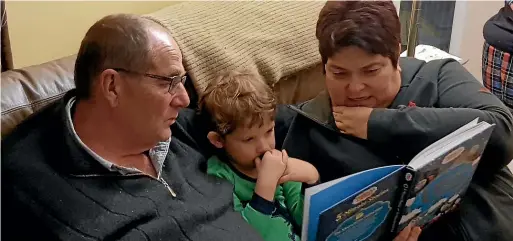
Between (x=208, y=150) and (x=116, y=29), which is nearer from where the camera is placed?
(x=116, y=29)

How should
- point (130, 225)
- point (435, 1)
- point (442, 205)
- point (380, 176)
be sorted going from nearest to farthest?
point (130, 225), point (380, 176), point (442, 205), point (435, 1)

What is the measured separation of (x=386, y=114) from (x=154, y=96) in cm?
60

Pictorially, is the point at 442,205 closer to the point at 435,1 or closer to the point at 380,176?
the point at 380,176

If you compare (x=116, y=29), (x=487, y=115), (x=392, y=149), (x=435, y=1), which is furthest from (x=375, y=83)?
(x=435, y=1)

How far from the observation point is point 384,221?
1496mm

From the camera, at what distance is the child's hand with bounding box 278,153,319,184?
152 centimetres

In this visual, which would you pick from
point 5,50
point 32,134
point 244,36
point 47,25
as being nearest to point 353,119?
point 244,36

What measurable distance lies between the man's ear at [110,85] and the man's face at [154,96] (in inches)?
0.5

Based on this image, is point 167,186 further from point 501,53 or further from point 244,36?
point 501,53

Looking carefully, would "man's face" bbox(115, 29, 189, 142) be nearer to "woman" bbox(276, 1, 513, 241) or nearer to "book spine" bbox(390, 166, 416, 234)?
"woman" bbox(276, 1, 513, 241)

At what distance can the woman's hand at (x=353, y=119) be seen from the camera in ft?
5.16

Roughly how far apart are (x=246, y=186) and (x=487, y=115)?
63cm

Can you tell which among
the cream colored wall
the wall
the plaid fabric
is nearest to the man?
the cream colored wall

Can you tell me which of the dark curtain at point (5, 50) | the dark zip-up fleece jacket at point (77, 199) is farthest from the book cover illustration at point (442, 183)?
the dark curtain at point (5, 50)
